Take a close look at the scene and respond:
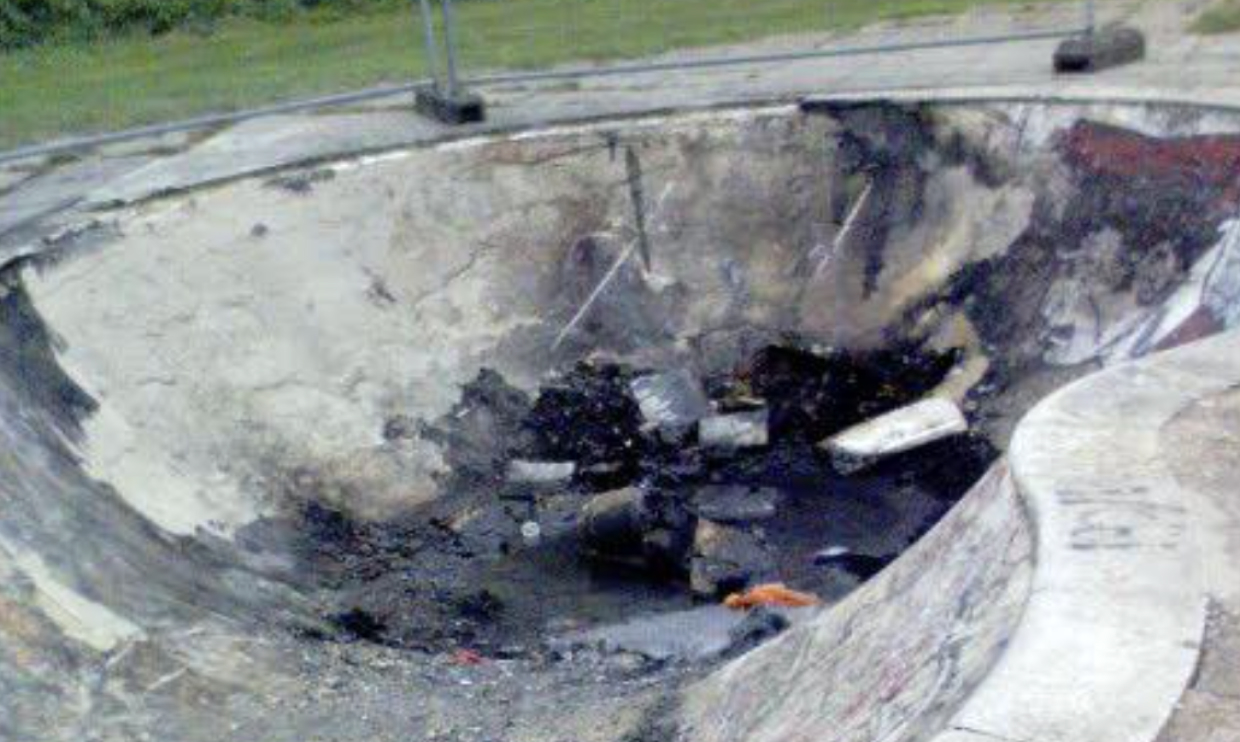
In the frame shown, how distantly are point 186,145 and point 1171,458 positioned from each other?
722 centimetres

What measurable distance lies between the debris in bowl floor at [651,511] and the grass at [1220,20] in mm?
3540

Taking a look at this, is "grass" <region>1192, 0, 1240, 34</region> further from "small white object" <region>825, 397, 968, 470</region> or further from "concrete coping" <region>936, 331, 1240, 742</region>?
"concrete coping" <region>936, 331, 1240, 742</region>

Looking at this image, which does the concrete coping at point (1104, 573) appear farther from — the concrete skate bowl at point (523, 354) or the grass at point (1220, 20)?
the grass at point (1220, 20)

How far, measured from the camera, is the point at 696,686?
5.91 meters

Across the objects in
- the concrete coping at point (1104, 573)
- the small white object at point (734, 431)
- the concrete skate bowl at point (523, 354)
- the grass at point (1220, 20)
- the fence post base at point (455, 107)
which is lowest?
the small white object at point (734, 431)

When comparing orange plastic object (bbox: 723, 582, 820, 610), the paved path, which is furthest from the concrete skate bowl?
orange plastic object (bbox: 723, 582, 820, 610)

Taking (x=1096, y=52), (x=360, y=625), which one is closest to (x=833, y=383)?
(x=1096, y=52)

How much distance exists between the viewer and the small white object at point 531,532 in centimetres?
812

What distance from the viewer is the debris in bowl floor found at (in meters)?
7.19

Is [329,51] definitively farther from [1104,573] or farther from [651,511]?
[1104,573]

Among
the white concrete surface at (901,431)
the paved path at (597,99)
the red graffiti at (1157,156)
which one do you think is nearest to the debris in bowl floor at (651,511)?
the white concrete surface at (901,431)

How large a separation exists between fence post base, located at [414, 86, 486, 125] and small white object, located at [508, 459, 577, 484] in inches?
93.3

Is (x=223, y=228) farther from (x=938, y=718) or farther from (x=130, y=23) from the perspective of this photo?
(x=130, y=23)

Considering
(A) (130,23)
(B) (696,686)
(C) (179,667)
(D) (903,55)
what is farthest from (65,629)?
(A) (130,23)
